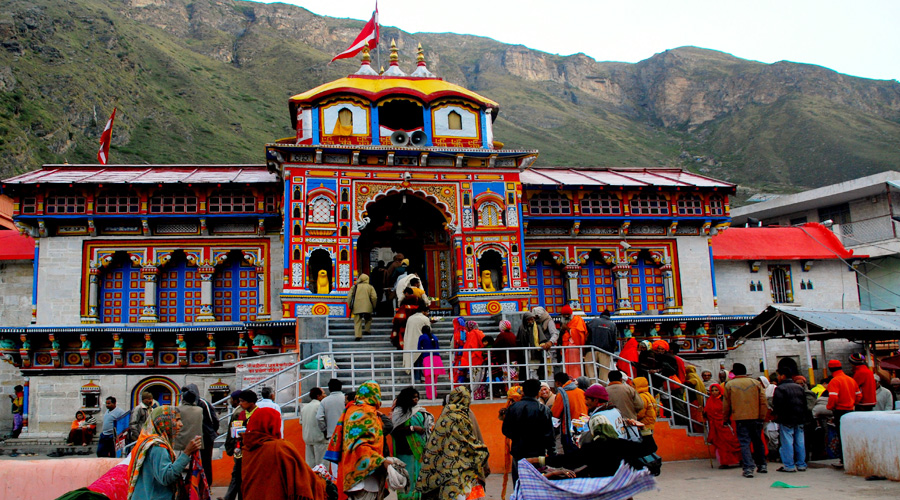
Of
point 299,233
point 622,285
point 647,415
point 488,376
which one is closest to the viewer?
point 647,415

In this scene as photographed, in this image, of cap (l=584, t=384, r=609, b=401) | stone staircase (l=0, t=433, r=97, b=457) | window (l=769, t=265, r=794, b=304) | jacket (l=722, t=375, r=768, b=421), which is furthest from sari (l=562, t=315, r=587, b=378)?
window (l=769, t=265, r=794, b=304)

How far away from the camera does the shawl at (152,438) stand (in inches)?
277

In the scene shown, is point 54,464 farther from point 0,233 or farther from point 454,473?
point 0,233

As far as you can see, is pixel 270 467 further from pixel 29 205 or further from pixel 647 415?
pixel 29 205

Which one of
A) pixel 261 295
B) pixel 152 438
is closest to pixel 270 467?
pixel 152 438

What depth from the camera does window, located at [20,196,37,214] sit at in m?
21.8

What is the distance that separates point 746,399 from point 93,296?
58.6 ft

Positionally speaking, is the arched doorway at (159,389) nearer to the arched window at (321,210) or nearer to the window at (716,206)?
the arched window at (321,210)

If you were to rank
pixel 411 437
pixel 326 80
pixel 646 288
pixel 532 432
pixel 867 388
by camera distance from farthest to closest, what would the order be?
pixel 326 80
pixel 646 288
pixel 867 388
pixel 411 437
pixel 532 432

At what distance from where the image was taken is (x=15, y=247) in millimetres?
23359

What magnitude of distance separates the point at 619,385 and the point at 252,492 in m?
6.02

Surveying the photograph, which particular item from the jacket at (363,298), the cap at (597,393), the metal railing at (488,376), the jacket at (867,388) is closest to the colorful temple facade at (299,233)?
the jacket at (363,298)

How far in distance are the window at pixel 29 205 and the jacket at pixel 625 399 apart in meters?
18.0

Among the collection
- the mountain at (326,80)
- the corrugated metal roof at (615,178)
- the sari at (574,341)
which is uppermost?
the mountain at (326,80)
